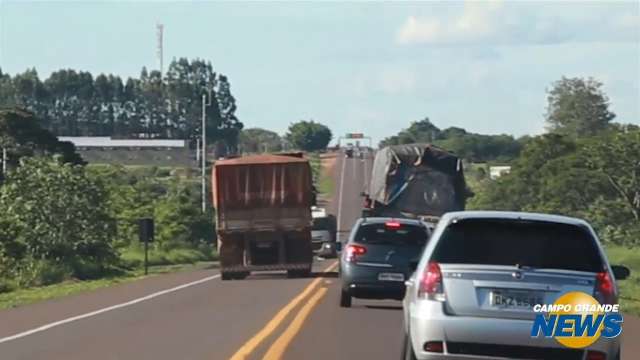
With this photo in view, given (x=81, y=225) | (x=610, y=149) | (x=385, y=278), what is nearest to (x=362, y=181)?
(x=610, y=149)

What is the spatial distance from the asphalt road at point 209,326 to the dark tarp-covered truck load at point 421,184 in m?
6.13

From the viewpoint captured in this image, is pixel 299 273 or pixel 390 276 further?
pixel 299 273

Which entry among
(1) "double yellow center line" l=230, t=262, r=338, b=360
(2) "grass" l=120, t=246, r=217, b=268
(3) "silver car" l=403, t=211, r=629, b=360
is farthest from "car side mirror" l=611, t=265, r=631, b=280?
(2) "grass" l=120, t=246, r=217, b=268

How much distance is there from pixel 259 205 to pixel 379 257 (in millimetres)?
16113

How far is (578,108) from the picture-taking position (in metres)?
136

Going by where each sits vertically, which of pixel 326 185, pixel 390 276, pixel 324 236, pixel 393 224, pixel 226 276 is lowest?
pixel 324 236

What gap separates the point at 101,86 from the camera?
170750 mm

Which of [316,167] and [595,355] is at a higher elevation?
[595,355]

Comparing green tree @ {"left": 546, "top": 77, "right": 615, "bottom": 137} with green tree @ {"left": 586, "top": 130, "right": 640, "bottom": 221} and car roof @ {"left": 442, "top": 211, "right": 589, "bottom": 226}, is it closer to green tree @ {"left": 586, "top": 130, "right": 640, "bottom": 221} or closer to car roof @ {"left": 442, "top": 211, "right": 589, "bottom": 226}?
green tree @ {"left": 586, "top": 130, "right": 640, "bottom": 221}

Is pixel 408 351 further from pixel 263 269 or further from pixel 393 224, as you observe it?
pixel 263 269

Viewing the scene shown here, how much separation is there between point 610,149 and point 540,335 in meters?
50.4

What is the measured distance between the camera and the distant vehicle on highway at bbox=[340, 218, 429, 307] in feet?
80.8

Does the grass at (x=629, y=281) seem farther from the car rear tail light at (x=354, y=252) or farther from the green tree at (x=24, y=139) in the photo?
the green tree at (x=24, y=139)

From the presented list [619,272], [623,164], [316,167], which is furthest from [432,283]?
[316,167]
